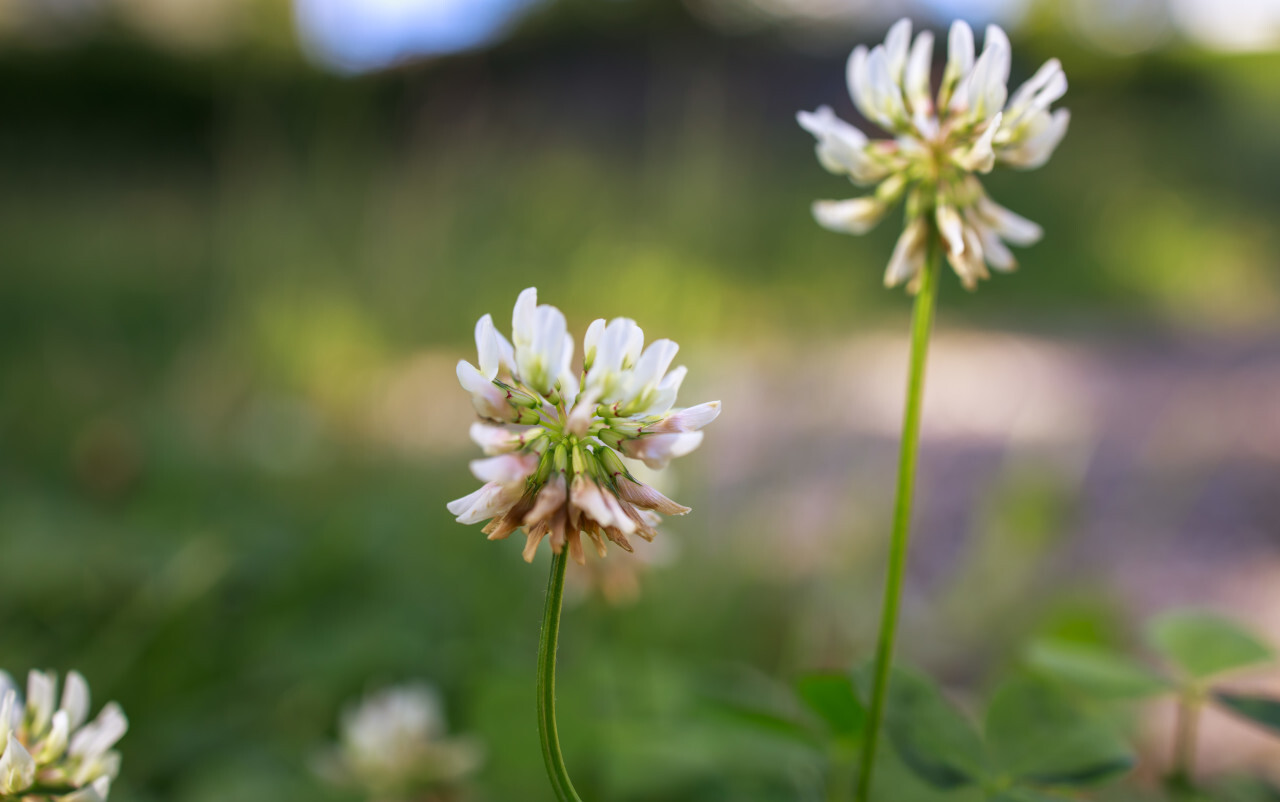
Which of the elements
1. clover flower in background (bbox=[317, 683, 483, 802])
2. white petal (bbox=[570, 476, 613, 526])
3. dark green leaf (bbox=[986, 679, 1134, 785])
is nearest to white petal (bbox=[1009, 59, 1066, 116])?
white petal (bbox=[570, 476, 613, 526])

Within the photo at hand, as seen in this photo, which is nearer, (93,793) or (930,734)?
(93,793)

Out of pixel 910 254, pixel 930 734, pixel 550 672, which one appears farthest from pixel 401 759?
pixel 910 254

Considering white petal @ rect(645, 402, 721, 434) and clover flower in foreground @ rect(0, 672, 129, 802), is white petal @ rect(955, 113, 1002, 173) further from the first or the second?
clover flower in foreground @ rect(0, 672, 129, 802)

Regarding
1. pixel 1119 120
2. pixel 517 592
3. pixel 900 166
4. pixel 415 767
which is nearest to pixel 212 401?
pixel 517 592

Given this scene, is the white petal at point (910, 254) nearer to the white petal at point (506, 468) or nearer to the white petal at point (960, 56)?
the white petal at point (960, 56)

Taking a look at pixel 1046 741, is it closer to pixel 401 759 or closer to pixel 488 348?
pixel 488 348

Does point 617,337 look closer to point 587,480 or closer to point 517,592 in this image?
point 587,480

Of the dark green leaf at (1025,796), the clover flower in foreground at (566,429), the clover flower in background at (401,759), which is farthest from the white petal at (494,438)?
the clover flower in background at (401,759)
